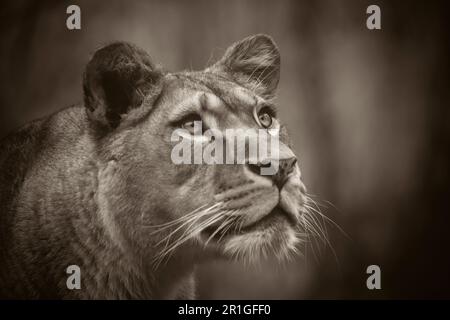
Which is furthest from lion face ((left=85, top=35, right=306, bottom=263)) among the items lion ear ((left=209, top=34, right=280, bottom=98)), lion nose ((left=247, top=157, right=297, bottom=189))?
lion ear ((left=209, top=34, right=280, bottom=98))

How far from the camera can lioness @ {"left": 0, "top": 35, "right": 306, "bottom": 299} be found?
375 cm

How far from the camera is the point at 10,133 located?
15.8 ft

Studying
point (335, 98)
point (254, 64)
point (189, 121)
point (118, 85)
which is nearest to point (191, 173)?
point (189, 121)

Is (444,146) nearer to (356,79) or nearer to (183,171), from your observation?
(356,79)

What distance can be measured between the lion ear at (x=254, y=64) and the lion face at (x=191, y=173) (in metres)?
0.45

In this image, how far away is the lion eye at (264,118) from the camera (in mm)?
4358

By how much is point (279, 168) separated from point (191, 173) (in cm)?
57

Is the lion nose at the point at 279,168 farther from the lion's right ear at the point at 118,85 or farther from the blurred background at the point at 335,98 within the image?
the blurred background at the point at 335,98

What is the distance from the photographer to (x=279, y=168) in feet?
11.8

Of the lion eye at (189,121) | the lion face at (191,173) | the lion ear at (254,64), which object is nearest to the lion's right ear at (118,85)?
the lion face at (191,173)

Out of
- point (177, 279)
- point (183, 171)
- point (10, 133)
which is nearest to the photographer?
point (183, 171)

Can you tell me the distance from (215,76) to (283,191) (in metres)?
1.21

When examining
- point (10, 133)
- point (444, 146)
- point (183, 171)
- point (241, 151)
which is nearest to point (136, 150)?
point (183, 171)

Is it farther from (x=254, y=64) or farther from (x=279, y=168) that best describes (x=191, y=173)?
(x=254, y=64)
